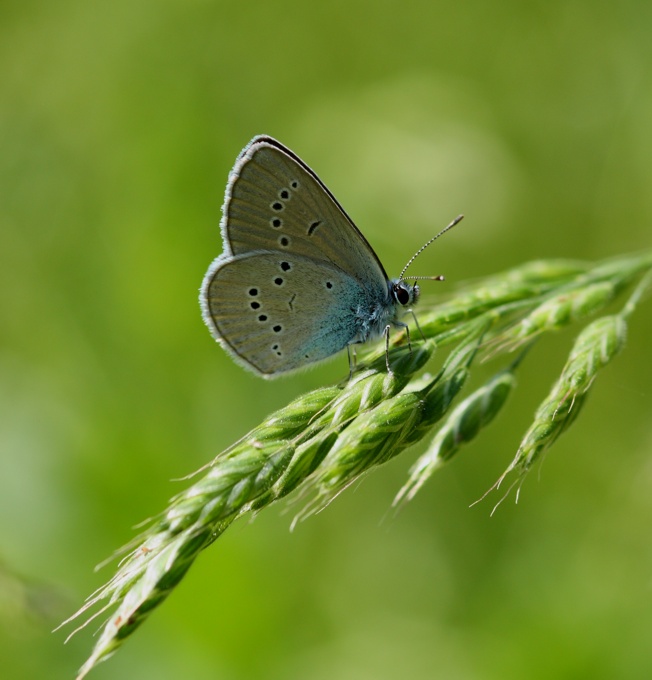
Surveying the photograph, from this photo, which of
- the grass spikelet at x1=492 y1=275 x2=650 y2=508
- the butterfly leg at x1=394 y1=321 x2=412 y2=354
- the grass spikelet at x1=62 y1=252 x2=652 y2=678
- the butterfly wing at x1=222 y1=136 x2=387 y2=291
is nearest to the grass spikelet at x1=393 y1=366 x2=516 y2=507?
the grass spikelet at x1=62 y1=252 x2=652 y2=678

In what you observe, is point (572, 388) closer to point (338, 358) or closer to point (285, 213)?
point (285, 213)

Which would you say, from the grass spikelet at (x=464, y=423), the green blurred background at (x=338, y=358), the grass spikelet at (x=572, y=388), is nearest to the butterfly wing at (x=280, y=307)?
the green blurred background at (x=338, y=358)

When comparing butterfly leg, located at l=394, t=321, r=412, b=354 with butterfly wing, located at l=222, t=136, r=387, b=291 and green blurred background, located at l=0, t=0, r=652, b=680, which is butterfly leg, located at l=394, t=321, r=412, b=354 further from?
green blurred background, located at l=0, t=0, r=652, b=680

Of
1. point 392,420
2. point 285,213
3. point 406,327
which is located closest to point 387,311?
point 406,327

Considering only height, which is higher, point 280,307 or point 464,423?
point 280,307

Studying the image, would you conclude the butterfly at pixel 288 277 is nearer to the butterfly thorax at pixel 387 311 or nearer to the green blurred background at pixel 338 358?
the butterfly thorax at pixel 387 311

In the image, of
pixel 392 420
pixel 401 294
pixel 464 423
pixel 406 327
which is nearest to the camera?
pixel 392 420

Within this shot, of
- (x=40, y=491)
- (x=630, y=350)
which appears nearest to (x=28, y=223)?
(x=40, y=491)
